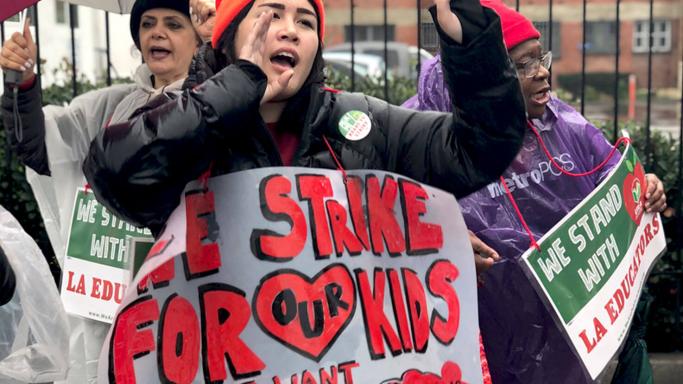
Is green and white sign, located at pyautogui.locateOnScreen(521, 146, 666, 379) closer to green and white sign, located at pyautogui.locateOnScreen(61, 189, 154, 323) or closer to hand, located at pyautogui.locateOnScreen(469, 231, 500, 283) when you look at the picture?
hand, located at pyautogui.locateOnScreen(469, 231, 500, 283)

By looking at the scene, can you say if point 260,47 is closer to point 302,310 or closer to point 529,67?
point 302,310

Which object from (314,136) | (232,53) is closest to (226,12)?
(232,53)

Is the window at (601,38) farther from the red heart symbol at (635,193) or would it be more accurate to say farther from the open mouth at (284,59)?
the open mouth at (284,59)

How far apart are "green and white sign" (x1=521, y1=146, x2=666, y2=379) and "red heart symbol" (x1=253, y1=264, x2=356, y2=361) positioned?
1.05 meters

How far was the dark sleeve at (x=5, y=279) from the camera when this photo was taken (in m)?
3.30

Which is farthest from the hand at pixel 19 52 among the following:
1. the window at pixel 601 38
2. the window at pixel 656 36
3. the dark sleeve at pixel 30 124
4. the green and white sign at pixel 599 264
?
the window at pixel 601 38

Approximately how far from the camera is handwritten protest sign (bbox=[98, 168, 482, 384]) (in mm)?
2506

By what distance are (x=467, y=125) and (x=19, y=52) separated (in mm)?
1914

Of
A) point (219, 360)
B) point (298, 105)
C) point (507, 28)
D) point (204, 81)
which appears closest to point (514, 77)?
point (298, 105)

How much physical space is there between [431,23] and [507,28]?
1153 mm

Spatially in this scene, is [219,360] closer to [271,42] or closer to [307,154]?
[307,154]

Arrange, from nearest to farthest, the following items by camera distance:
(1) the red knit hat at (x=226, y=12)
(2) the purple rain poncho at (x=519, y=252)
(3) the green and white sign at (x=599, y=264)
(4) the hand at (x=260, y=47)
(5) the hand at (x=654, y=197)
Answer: (4) the hand at (x=260, y=47), (1) the red knit hat at (x=226, y=12), (3) the green and white sign at (x=599, y=264), (2) the purple rain poncho at (x=519, y=252), (5) the hand at (x=654, y=197)

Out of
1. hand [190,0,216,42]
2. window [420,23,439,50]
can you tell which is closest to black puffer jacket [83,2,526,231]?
window [420,23,439,50]

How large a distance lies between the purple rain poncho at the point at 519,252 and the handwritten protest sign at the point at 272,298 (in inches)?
44.9
